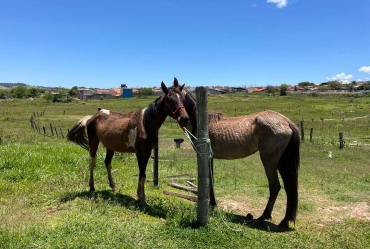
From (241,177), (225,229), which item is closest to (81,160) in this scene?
(241,177)

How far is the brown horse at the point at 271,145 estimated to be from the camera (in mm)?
4934

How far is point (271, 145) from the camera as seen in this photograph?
4965mm

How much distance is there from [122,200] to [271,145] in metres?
3.14

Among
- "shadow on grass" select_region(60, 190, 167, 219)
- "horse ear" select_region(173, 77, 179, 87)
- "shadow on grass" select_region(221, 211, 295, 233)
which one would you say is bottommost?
"shadow on grass" select_region(221, 211, 295, 233)

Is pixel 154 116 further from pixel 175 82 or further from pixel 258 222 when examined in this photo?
pixel 258 222

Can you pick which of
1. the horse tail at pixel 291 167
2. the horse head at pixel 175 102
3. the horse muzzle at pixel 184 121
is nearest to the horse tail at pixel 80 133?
the horse head at pixel 175 102

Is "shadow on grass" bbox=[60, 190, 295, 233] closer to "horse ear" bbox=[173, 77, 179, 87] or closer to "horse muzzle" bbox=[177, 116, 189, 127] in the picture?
"horse muzzle" bbox=[177, 116, 189, 127]

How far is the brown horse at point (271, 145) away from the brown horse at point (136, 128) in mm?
424

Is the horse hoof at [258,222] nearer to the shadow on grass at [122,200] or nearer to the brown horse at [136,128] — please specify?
the shadow on grass at [122,200]

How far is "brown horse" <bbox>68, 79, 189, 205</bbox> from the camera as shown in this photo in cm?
505

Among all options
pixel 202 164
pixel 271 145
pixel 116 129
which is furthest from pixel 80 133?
pixel 271 145

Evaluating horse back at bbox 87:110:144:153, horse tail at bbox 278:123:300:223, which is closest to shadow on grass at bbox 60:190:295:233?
horse tail at bbox 278:123:300:223

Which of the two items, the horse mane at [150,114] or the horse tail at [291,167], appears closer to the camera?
the horse tail at [291,167]

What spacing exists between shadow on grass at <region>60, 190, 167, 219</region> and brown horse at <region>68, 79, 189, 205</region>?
0.18 m
